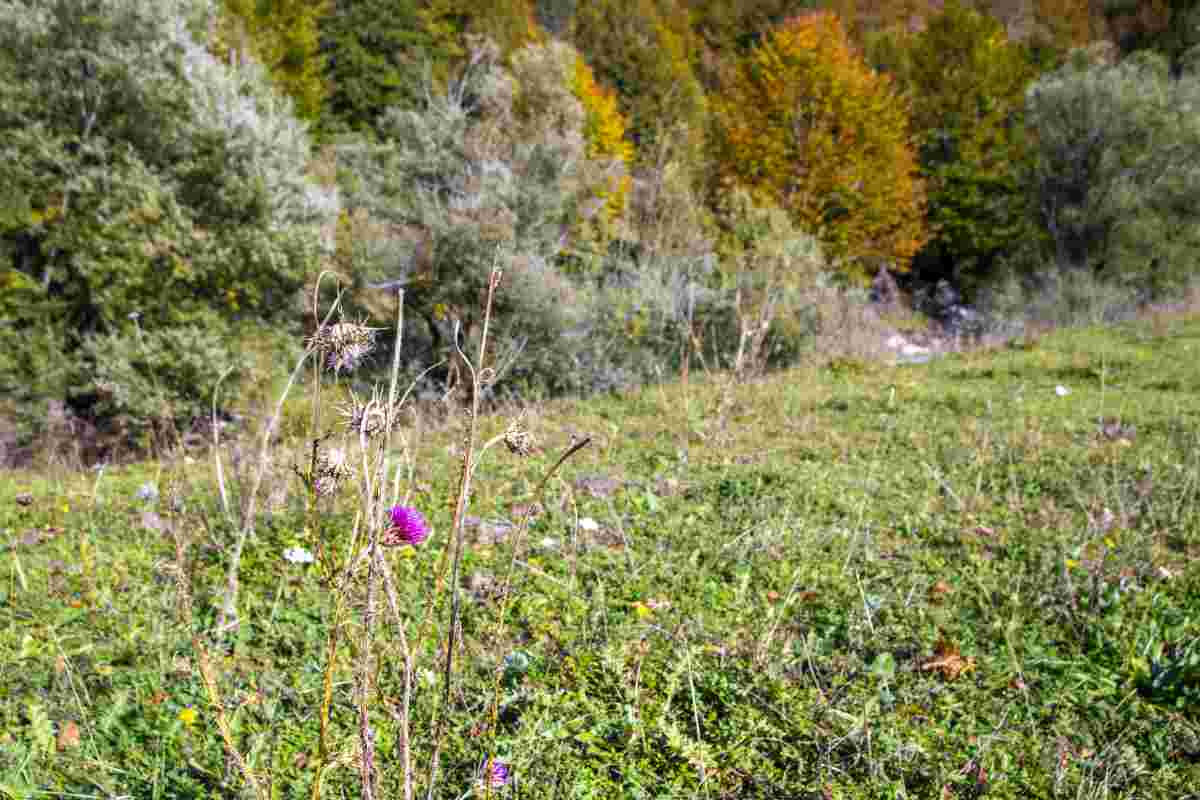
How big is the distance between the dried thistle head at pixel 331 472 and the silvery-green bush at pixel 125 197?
9699mm

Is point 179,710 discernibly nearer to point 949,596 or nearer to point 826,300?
point 949,596

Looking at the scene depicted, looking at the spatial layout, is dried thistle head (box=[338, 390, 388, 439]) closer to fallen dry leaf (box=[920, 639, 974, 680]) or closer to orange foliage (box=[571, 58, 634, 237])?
fallen dry leaf (box=[920, 639, 974, 680])

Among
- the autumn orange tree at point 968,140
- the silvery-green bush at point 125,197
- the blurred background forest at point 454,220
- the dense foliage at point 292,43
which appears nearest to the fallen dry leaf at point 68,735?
the blurred background forest at point 454,220

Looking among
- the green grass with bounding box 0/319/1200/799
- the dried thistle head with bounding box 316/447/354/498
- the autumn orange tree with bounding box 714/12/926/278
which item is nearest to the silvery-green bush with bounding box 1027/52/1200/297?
the autumn orange tree with bounding box 714/12/926/278

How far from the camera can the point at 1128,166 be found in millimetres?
16953

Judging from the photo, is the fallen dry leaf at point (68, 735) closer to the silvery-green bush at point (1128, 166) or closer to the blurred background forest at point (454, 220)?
the blurred background forest at point (454, 220)

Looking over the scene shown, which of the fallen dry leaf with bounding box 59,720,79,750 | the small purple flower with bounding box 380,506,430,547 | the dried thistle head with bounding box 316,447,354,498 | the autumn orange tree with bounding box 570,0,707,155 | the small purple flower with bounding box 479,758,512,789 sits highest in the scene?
the autumn orange tree with bounding box 570,0,707,155

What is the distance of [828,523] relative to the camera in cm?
307

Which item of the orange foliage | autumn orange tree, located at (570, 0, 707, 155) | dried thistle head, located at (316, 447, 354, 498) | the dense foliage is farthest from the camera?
autumn orange tree, located at (570, 0, 707, 155)

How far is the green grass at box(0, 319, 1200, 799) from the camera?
171 centimetres

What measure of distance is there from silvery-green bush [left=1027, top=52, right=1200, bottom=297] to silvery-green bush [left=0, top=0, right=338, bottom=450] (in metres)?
17.4

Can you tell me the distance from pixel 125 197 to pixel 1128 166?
20.8 metres

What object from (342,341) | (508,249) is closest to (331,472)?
(342,341)

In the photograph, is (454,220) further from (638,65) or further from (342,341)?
(638,65)
